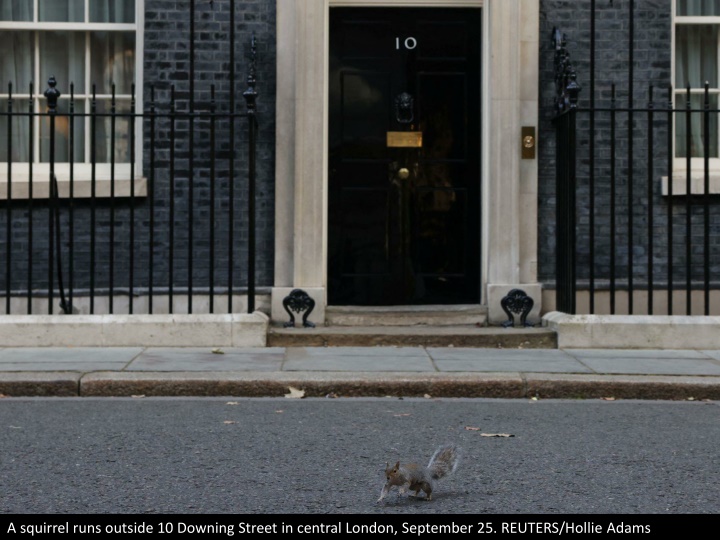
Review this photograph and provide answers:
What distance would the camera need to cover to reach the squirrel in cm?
442

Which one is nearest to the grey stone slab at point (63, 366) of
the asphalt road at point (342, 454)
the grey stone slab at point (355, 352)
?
the asphalt road at point (342, 454)

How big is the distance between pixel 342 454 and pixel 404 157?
531cm

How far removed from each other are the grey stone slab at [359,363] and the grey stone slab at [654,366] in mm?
1259

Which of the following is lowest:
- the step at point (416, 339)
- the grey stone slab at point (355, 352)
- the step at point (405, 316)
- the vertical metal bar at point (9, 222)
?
the grey stone slab at point (355, 352)

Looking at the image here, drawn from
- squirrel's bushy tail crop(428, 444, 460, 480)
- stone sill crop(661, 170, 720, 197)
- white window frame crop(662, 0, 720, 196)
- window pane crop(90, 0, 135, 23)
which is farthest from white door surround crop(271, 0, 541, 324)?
squirrel's bushy tail crop(428, 444, 460, 480)

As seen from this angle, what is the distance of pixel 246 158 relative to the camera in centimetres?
Result: 1039

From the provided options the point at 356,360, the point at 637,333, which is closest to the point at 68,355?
the point at 356,360

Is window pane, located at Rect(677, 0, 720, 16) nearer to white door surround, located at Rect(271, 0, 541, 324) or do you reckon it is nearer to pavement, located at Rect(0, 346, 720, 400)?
white door surround, located at Rect(271, 0, 541, 324)

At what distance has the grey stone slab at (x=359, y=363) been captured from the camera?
8.21 metres

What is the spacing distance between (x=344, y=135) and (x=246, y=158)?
93cm

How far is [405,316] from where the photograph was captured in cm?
1028
